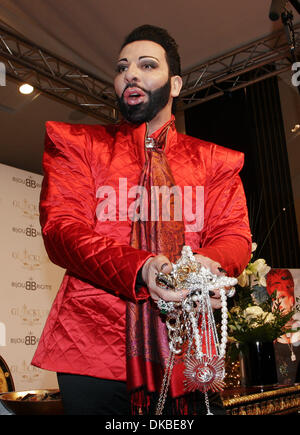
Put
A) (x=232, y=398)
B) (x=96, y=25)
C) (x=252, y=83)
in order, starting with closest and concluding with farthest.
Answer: (x=232, y=398), (x=96, y=25), (x=252, y=83)

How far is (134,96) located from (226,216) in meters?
0.33

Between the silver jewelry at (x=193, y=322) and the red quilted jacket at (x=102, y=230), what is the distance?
0.07m

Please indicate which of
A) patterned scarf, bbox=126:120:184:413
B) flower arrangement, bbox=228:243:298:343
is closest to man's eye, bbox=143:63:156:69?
patterned scarf, bbox=126:120:184:413

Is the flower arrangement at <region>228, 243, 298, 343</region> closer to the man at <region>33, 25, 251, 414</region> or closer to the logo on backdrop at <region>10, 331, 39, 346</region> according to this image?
the man at <region>33, 25, 251, 414</region>

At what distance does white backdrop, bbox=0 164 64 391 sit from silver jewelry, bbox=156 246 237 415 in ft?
13.2

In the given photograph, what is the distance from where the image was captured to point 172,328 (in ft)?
3.09

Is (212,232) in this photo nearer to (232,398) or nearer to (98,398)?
(98,398)

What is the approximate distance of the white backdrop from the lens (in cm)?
474

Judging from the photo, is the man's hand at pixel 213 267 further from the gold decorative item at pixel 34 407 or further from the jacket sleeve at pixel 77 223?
the gold decorative item at pixel 34 407

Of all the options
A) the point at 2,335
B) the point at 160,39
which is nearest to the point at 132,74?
the point at 160,39

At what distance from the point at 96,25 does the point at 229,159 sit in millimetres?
3690

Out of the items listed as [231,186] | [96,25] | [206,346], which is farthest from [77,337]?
[96,25]

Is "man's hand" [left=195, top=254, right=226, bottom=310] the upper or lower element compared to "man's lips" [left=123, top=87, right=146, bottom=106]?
lower

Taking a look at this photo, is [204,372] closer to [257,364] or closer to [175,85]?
[175,85]
